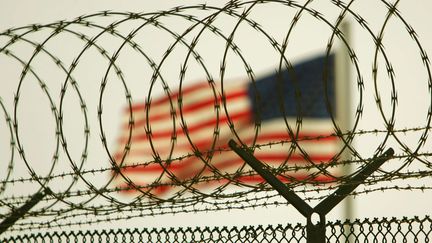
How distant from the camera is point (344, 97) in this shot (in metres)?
17.7

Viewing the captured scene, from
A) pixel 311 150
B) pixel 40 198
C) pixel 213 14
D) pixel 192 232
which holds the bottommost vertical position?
pixel 192 232

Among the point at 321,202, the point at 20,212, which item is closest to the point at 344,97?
the point at 20,212

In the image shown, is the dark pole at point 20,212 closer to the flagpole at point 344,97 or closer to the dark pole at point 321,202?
the dark pole at point 321,202

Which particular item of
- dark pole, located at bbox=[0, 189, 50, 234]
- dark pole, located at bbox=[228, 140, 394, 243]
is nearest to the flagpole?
dark pole, located at bbox=[0, 189, 50, 234]

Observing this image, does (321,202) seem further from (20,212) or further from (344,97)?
(344,97)

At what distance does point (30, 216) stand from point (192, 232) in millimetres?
2180

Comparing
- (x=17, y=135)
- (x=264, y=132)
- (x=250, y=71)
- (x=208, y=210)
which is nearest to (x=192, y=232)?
(x=208, y=210)

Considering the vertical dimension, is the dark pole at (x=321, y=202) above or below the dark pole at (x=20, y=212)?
below

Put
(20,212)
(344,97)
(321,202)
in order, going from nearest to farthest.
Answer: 1. (321,202)
2. (20,212)
3. (344,97)

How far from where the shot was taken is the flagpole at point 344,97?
17.1 m

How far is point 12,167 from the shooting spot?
11289mm

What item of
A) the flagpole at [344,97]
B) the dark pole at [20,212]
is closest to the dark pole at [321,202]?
the dark pole at [20,212]

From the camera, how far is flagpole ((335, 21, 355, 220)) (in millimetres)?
17064

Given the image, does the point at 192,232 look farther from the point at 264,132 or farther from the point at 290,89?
the point at 290,89
